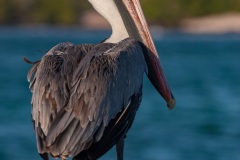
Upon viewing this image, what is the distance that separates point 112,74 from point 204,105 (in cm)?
1504

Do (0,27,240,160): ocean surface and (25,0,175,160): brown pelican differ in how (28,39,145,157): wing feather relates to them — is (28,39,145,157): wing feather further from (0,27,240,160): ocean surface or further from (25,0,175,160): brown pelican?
(0,27,240,160): ocean surface

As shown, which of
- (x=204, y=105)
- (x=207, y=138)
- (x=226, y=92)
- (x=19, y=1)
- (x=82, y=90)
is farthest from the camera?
(x=19, y=1)

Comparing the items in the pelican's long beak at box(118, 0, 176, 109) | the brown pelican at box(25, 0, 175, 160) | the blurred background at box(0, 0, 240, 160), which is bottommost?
the blurred background at box(0, 0, 240, 160)

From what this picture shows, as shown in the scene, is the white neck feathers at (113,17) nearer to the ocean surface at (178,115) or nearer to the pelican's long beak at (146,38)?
the pelican's long beak at (146,38)

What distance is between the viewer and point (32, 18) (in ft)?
204

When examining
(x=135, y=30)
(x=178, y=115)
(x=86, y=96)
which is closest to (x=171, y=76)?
(x=178, y=115)

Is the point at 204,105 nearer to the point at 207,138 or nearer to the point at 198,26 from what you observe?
the point at 207,138

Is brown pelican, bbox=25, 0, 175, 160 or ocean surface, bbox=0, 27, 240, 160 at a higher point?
brown pelican, bbox=25, 0, 175, 160

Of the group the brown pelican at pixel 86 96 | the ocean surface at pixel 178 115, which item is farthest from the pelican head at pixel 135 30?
the ocean surface at pixel 178 115

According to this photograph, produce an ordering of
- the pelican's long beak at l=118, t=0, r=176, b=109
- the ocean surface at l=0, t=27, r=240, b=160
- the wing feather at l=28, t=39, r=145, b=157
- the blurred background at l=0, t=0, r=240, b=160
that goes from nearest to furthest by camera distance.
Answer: the wing feather at l=28, t=39, r=145, b=157 → the pelican's long beak at l=118, t=0, r=176, b=109 → the ocean surface at l=0, t=27, r=240, b=160 → the blurred background at l=0, t=0, r=240, b=160

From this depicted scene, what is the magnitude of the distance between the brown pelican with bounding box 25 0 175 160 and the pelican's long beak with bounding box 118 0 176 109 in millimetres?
196

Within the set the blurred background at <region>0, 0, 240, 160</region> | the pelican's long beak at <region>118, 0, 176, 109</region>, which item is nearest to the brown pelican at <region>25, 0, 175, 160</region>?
the pelican's long beak at <region>118, 0, 176, 109</region>

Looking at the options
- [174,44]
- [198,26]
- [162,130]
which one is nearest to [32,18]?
[198,26]

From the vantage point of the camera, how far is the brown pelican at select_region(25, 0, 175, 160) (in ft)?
20.2
